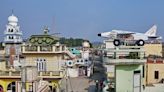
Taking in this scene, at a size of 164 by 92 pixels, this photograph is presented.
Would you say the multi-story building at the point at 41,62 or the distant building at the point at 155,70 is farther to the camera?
the multi-story building at the point at 41,62

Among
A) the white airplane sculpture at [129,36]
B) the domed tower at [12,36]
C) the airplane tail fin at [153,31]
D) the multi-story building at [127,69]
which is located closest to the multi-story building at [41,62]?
the white airplane sculpture at [129,36]

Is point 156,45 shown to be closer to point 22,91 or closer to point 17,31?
point 17,31

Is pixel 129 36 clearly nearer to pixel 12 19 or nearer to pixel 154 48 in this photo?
pixel 154 48

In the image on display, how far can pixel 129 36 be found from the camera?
21250mm

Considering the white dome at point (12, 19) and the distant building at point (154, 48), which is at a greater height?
the white dome at point (12, 19)

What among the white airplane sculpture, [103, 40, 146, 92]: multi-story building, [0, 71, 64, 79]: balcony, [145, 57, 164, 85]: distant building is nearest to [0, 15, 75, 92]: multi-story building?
[0, 71, 64, 79]: balcony

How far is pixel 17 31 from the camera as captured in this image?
43469mm

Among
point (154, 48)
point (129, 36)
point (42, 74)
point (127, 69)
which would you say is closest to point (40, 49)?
point (42, 74)

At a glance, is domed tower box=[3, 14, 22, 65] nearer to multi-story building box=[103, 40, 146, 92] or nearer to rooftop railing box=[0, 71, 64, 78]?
rooftop railing box=[0, 71, 64, 78]

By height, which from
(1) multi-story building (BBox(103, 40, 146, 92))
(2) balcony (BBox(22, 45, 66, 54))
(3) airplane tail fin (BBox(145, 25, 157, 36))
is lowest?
(1) multi-story building (BBox(103, 40, 146, 92))

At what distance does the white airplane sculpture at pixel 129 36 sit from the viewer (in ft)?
57.3

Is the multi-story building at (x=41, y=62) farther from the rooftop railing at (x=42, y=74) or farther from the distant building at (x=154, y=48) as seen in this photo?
the distant building at (x=154, y=48)

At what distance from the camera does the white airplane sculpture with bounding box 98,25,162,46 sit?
17469 millimetres

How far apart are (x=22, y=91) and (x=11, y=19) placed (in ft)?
104
